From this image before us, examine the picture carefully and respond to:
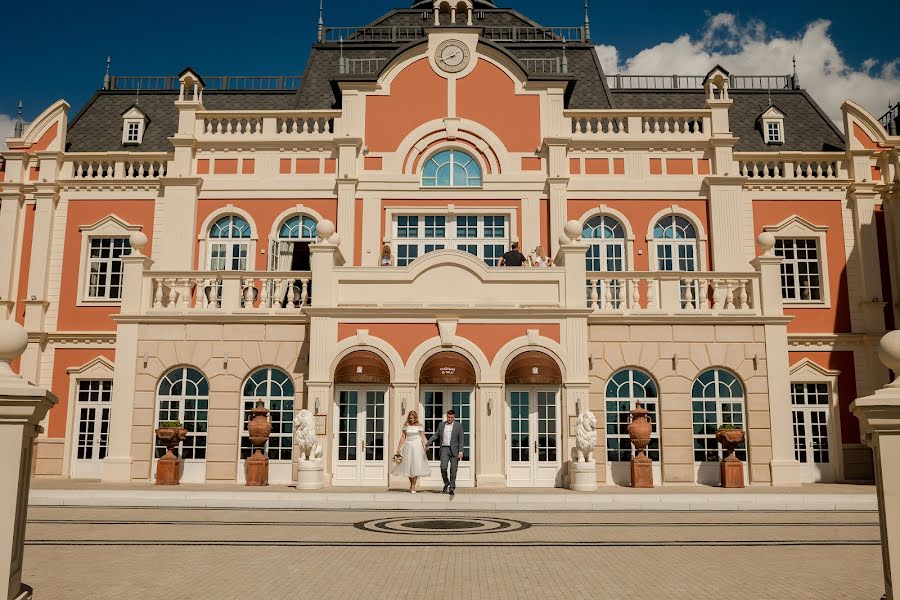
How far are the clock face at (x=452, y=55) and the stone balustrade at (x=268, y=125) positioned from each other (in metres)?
3.75

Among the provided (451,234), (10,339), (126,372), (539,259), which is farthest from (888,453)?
(451,234)

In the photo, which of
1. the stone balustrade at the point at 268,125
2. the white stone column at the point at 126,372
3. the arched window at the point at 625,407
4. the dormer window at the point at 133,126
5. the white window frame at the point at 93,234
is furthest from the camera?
the dormer window at the point at 133,126

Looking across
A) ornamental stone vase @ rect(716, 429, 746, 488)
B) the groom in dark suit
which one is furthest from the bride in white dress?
ornamental stone vase @ rect(716, 429, 746, 488)

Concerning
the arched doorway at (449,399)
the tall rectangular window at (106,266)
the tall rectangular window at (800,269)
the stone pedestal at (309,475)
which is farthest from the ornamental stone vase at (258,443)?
the tall rectangular window at (800,269)

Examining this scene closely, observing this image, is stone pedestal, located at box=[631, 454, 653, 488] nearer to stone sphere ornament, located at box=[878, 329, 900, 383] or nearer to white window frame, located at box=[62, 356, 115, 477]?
→ stone sphere ornament, located at box=[878, 329, 900, 383]

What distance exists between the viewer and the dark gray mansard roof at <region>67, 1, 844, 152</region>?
28.9 meters

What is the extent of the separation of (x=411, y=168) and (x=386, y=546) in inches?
676

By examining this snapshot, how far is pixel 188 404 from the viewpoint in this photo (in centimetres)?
2136

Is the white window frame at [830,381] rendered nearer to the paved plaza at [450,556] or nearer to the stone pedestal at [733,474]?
the stone pedestal at [733,474]

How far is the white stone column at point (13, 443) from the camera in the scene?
647cm

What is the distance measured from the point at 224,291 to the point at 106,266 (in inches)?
289

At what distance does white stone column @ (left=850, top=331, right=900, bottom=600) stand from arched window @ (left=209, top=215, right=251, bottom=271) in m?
21.8

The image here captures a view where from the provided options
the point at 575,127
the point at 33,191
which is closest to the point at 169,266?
the point at 33,191

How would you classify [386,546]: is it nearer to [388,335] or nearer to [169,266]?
[388,335]
